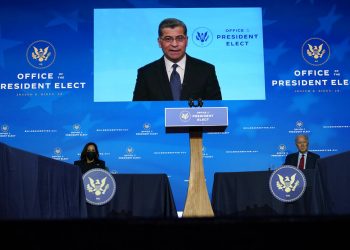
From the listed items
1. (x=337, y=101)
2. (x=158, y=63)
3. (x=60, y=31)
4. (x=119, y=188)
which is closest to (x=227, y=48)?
(x=158, y=63)

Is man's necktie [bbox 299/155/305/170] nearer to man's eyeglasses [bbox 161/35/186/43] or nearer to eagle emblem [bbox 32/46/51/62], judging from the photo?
man's eyeglasses [bbox 161/35/186/43]

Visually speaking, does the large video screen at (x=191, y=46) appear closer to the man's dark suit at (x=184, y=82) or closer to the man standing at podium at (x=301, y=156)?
the man's dark suit at (x=184, y=82)

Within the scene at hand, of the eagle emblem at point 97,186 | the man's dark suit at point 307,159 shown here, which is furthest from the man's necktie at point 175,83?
the eagle emblem at point 97,186

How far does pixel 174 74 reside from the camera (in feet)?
20.6

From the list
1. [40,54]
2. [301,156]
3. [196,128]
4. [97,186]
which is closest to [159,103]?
[40,54]

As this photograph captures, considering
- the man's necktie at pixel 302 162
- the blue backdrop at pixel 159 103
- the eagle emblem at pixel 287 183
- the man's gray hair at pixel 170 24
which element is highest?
the man's gray hair at pixel 170 24

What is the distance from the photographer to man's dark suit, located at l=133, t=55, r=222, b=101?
20.3 feet

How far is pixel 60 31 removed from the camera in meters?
6.34

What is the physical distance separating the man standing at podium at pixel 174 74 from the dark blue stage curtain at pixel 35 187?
3121 millimetres

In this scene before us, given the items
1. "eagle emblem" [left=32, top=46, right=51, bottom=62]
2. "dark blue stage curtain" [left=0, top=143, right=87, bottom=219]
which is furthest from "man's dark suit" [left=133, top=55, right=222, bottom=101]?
"dark blue stage curtain" [left=0, top=143, right=87, bottom=219]

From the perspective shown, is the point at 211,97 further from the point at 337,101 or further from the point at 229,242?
the point at 229,242

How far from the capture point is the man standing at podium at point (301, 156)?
5.66m

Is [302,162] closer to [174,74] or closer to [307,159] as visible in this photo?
[307,159]

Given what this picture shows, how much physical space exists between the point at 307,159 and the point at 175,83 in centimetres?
194
